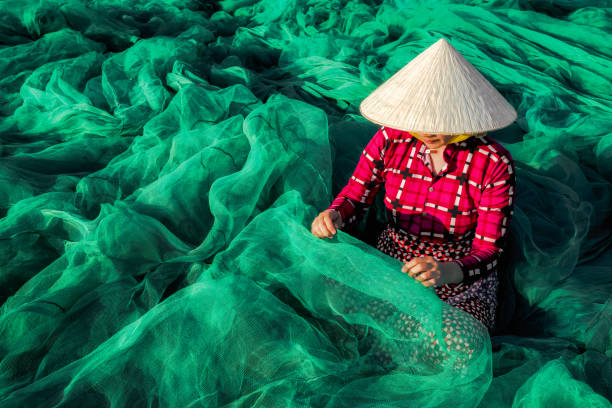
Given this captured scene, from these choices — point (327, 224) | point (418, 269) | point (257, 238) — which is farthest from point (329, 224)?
point (418, 269)

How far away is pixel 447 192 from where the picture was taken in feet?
5.11

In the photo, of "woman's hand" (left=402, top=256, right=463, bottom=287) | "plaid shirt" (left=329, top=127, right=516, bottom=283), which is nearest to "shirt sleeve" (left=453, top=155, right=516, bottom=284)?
"plaid shirt" (left=329, top=127, right=516, bottom=283)

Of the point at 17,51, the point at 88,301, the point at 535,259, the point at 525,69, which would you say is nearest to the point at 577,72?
the point at 525,69

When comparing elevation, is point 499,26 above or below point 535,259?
above

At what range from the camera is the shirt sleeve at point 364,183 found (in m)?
1.67

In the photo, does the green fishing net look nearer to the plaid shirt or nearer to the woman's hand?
the woman's hand

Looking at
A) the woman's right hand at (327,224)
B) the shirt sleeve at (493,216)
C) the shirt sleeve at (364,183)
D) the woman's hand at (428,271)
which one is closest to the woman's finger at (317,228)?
the woman's right hand at (327,224)

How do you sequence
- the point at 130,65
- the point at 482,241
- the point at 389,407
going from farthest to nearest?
the point at 130,65, the point at 482,241, the point at 389,407

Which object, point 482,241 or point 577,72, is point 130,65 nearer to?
point 482,241

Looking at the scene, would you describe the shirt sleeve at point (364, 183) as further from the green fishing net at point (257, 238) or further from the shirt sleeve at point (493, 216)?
the shirt sleeve at point (493, 216)

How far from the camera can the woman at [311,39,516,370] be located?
52.9 inches

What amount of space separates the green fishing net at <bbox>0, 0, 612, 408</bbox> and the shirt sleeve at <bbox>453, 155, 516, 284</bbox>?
0.19 meters

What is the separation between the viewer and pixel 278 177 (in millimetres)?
1843

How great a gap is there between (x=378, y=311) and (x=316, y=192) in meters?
0.68
